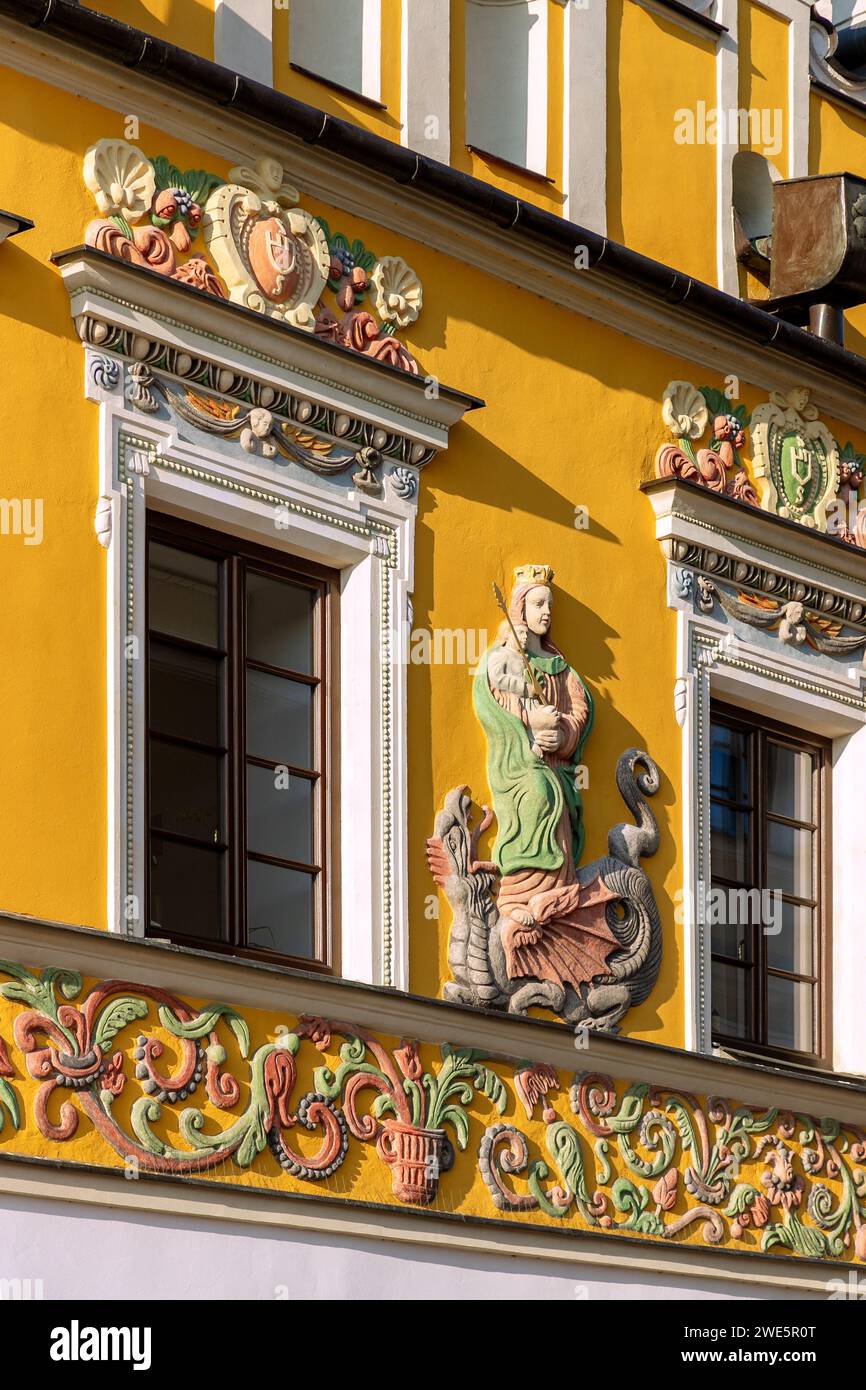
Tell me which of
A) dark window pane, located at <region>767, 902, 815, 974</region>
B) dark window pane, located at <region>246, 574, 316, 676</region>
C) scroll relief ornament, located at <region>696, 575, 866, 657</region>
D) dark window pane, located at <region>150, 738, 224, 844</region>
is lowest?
dark window pane, located at <region>767, 902, 815, 974</region>

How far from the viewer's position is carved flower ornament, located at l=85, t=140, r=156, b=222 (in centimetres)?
1072

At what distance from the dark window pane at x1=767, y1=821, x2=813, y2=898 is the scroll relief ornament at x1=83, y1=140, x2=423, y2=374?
2657mm

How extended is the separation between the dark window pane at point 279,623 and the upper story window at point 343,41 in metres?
1.91

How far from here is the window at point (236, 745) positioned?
10.8 metres

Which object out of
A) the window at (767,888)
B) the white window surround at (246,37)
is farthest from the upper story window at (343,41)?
the window at (767,888)

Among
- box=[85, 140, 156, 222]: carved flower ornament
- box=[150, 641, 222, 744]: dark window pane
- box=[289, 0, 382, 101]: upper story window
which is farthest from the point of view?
box=[289, 0, 382, 101]: upper story window

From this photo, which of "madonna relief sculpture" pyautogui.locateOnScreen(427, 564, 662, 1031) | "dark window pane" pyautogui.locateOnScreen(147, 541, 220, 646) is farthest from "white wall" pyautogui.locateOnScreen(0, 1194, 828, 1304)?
"dark window pane" pyautogui.locateOnScreen(147, 541, 220, 646)

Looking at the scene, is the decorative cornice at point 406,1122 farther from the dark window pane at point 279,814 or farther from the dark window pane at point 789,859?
the dark window pane at point 789,859

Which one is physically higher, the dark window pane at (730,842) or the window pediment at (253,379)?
the window pediment at (253,379)

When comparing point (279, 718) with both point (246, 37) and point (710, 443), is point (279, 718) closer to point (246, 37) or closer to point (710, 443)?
point (246, 37)

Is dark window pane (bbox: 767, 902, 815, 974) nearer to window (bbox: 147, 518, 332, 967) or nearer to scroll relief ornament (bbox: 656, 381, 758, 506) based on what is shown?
scroll relief ornament (bbox: 656, 381, 758, 506)

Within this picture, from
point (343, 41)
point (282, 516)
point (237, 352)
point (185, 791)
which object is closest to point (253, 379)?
point (237, 352)
